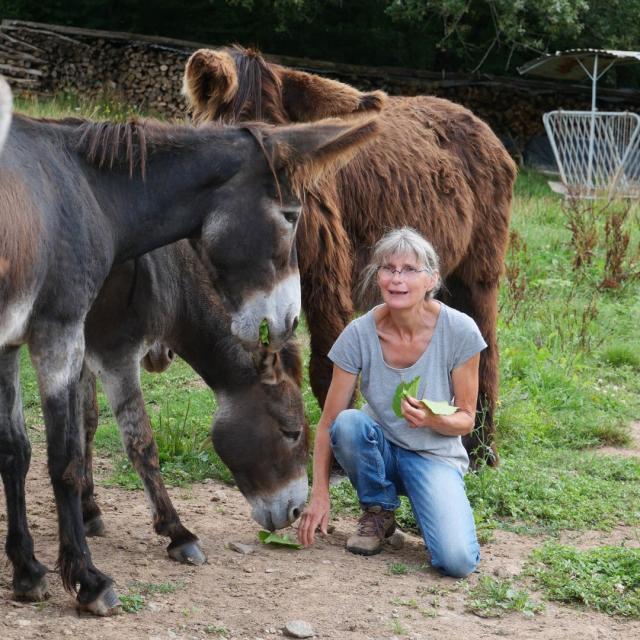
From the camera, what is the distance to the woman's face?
3867 millimetres

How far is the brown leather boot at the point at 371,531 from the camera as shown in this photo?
4043mm

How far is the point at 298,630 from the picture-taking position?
3.26 meters

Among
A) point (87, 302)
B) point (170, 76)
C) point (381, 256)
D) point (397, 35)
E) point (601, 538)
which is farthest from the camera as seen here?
point (397, 35)

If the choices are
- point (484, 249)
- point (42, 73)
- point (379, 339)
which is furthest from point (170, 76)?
point (379, 339)

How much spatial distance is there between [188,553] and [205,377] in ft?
2.50

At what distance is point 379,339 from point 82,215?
140 cm

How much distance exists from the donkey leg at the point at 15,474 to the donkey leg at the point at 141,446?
549 mm

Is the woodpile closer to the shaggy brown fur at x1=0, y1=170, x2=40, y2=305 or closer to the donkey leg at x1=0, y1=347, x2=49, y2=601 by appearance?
the donkey leg at x1=0, y1=347, x2=49, y2=601

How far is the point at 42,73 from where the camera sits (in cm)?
1667

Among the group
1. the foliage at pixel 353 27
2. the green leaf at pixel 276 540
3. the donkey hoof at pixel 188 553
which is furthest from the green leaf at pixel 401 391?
the foliage at pixel 353 27

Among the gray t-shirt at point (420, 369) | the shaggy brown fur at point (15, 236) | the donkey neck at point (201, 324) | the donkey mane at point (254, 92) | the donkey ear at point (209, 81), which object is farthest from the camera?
the donkey mane at point (254, 92)

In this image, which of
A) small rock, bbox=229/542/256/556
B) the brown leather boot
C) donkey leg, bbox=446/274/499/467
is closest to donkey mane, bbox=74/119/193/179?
small rock, bbox=229/542/256/556

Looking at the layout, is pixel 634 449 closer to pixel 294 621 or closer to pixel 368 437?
pixel 368 437

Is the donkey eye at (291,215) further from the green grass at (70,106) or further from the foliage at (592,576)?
the green grass at (70,106)
